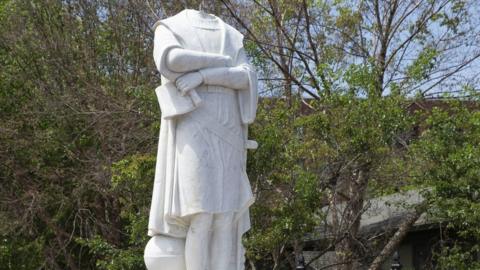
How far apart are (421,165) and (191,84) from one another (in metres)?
8.35

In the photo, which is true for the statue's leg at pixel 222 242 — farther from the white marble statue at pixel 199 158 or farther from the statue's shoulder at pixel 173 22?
the statue's shoulder at pixel 173 22

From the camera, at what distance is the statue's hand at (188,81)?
8062mm

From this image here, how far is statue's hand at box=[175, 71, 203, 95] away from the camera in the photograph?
8062 millimetres

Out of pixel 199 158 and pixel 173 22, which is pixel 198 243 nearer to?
pixel 199 158

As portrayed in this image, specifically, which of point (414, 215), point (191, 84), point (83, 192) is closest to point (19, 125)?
point (83, 192)

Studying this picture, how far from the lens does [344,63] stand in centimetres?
1881

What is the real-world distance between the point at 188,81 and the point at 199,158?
0.65 metres

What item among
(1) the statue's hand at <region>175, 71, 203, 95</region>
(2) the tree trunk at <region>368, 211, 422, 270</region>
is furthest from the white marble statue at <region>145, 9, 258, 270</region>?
(2) the tree trunk at <region>368, 211, 422, 270</region>

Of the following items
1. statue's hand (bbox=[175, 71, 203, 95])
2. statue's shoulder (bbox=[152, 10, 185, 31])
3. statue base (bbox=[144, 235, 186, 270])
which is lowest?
statue base (bbox=[144, 235, 186, 270])

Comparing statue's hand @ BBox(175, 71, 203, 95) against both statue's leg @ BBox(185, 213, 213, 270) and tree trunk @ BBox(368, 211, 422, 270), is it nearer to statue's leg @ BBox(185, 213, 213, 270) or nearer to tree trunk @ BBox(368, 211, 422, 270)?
statue's leg @ BBox(185, 213, 213, 270)

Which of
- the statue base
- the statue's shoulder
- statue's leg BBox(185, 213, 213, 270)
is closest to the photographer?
statue's leg BBox(185, 213, 213, 270)

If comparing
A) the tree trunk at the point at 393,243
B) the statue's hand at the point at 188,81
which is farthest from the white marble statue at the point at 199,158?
Answer: the tree trunk at the point at 393,243

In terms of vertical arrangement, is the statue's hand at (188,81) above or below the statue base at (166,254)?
above

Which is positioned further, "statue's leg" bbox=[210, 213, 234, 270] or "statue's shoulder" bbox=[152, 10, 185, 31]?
"statue's shoulder" bbox=[152, 10, 185, 31]
